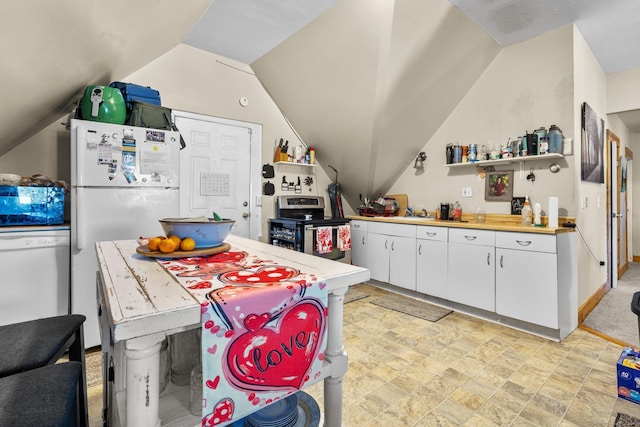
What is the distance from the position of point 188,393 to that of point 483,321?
2.79 meters

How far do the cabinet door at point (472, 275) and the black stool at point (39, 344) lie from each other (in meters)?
2.98

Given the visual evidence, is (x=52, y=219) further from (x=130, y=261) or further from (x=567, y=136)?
(x=567, y=136)

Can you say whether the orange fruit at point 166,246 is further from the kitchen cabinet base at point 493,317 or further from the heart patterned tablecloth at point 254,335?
the kitchen cabinet base at point 493,317

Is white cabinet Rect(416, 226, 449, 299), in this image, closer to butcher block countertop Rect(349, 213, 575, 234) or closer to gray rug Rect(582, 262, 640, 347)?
butcher block countertop Rect(349, 213, 575, 234)

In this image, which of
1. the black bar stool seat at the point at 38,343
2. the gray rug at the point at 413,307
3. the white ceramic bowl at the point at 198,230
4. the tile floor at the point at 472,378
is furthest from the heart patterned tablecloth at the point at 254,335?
the gray rug at the point at 413,307

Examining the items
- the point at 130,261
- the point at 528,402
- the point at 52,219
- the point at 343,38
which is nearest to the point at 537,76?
the point at 343,38

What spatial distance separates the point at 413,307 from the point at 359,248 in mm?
1115

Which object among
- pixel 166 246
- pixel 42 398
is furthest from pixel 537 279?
→ pixel 42 398

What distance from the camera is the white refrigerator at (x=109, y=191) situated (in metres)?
2.19

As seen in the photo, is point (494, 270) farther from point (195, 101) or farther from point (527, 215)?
point (195, 101)

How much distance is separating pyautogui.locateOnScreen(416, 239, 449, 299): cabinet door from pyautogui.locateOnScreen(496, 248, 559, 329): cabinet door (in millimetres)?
523

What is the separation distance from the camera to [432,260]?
3.31m

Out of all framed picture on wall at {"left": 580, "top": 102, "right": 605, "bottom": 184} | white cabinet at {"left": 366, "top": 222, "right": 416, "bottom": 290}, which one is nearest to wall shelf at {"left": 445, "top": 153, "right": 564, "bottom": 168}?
framed picture on wall at {"left": 580, "top": 102, "right": 605, "bottom": 184}

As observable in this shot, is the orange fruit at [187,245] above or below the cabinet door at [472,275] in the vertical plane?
above
